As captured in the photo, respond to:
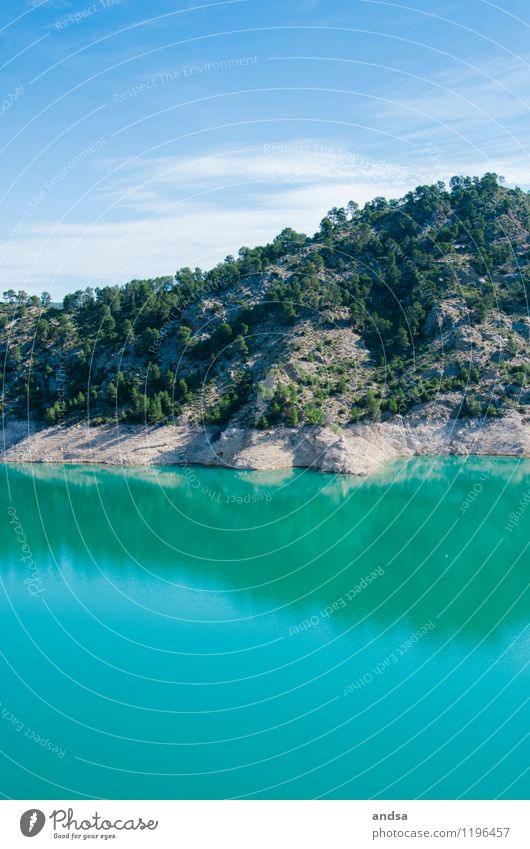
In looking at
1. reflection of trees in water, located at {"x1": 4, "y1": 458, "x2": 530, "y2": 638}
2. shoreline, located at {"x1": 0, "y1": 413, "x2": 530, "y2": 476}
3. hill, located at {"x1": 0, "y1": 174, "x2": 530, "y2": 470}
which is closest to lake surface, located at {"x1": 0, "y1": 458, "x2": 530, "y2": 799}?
reflection of trees in water, located at {"x1": 4, "y1": 458, "x2": 530, "y2": 638}

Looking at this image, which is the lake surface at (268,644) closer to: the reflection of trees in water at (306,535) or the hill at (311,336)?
the reflection of trees in water at (306,535)

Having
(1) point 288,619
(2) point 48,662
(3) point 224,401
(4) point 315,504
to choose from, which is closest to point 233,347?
(3) point 224,401

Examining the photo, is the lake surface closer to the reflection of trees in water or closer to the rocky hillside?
the reflection of trees in water

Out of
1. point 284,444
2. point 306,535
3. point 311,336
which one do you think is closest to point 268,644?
point 306,535

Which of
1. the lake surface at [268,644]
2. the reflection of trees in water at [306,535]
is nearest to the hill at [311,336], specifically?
the reflection of trees in water at [306,535]
